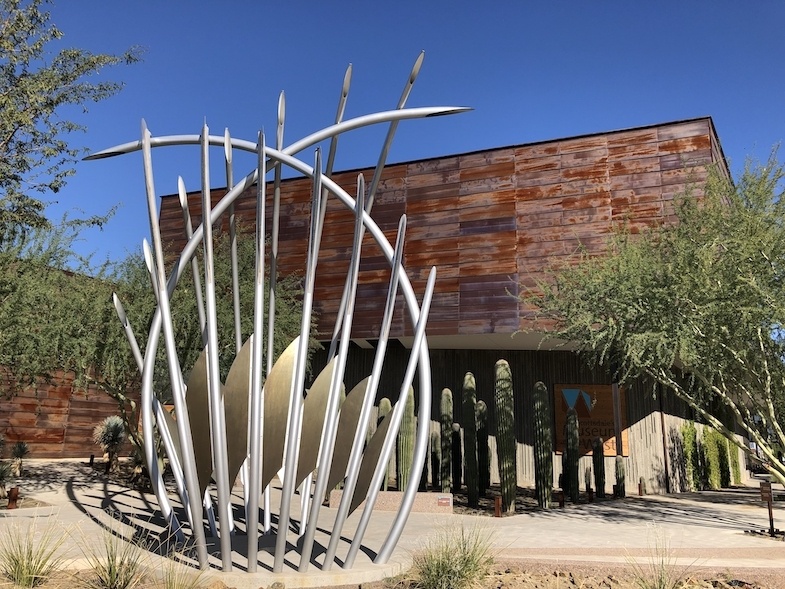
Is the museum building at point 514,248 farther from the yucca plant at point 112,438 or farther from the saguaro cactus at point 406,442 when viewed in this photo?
the yucca plant at point 112,438

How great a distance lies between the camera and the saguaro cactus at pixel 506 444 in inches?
575

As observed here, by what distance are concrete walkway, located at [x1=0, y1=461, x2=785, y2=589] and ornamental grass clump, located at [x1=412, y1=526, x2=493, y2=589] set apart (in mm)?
471

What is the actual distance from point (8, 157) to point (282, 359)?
998 cm

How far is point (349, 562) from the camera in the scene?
6.88m

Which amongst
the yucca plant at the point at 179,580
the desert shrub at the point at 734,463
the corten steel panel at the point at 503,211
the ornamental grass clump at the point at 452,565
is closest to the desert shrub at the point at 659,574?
the ornamental grass clump at the point at 452,565

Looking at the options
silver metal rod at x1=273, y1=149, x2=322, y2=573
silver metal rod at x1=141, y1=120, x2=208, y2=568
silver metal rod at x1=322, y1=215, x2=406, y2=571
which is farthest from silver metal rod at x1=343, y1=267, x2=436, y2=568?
silver metal rod at x1=141, y1=120, x2=208, y2=568

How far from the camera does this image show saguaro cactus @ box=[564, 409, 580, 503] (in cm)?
1627

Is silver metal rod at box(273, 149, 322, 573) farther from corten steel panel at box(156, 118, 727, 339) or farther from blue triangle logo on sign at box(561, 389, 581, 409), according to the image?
blue triangle logo on sign at box(561, 389, 581, 409)

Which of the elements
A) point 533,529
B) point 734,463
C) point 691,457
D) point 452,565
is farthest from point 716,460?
point 452,565

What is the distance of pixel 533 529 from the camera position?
11.3 m

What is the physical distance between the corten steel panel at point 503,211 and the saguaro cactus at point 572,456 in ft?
14.8

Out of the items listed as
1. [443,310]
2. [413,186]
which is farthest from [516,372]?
[413,186]

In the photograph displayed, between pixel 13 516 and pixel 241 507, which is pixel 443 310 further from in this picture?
pixel 13 516

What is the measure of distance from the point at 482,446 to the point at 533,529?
5.21 metres
